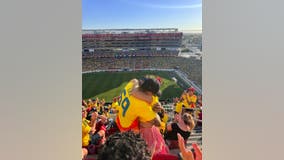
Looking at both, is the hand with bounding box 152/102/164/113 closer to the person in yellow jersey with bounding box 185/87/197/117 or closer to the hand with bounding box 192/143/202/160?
the person in yellow jersey with bounding box 185/87/197/117

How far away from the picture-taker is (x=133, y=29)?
9.59ft

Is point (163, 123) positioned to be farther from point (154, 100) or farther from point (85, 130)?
point (85, 130)

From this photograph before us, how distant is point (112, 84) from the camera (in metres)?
2.92

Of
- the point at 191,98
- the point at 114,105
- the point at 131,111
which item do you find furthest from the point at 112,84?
the point at 191,98

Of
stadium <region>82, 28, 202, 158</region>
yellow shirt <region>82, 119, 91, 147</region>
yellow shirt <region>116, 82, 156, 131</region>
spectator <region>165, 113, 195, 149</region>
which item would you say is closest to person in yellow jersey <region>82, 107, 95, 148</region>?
Answer: yellow shirt <region>82, 119, 91, 147</region>

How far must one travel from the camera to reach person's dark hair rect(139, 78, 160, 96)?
2.95m

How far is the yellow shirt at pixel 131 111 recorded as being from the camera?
2.92 m

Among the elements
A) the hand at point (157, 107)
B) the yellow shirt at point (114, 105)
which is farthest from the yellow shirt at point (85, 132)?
the hand at point (157, 107)

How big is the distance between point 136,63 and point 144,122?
539 mm

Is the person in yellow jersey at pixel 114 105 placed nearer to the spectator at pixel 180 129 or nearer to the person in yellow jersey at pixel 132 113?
the person in yellow jersey at pixel 132 113
